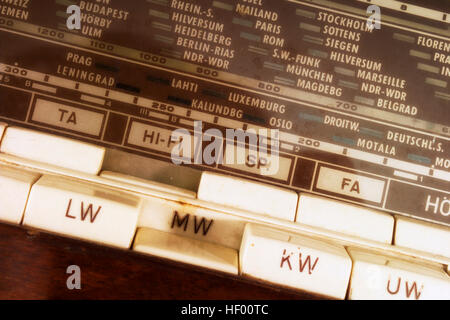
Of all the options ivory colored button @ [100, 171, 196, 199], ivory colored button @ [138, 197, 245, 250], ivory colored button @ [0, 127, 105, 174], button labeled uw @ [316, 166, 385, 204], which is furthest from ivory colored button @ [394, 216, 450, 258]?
ivory colored button @ [0, 127, 105, 174]

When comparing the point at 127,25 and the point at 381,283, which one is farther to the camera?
the point at 127,25

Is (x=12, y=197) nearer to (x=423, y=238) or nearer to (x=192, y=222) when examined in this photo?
(x=192, y=222)

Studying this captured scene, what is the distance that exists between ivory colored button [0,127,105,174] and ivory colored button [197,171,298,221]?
0.35 m

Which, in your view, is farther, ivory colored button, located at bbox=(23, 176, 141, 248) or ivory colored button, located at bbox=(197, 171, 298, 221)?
ivory colored button, located at bbox=(197, 171, 298, 221)

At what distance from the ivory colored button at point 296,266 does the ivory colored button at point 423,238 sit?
215 mm

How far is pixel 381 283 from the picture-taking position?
896 mm

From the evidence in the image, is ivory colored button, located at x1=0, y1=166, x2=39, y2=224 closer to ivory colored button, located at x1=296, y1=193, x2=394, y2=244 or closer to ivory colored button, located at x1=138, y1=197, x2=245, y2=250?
ivory colored button, located at x1=138, y1=197, x2=245, y2=250

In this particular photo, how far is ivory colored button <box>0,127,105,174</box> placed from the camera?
A: 0.97 metres

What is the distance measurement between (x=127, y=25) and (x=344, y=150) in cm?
75

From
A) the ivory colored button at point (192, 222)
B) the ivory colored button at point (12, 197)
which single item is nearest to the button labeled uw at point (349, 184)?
the ivory colored button at point (192, 222)
